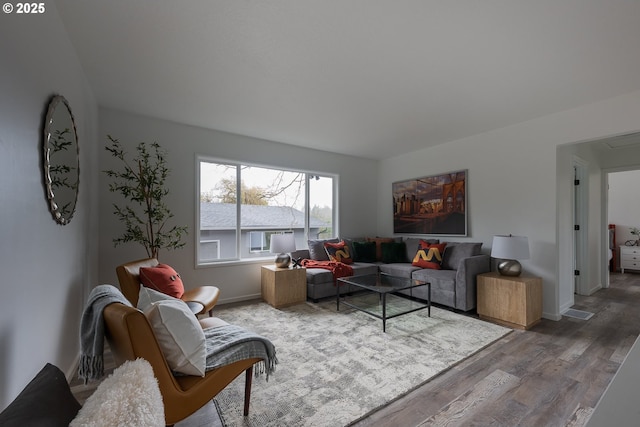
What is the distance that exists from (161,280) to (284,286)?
1.65 metres

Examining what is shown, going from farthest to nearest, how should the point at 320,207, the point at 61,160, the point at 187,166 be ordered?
the point at 320,207, the point at 187,166, the point at 61,160

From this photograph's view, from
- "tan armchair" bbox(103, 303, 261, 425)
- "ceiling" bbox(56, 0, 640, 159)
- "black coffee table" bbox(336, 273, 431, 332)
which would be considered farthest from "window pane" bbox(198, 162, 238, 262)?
"tan armchair" bbox(103, 303, 261, 425)

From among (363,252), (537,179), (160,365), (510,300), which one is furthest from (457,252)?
(160,365)

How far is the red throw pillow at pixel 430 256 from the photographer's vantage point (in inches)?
163

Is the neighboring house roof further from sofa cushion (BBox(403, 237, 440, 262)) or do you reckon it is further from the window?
sofa cushion (BBox(403, 237, 440, 262))

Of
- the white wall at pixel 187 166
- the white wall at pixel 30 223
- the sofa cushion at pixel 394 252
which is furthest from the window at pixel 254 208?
the white wall at pixel 30 223

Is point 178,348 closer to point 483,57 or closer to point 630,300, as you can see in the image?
point 483,57

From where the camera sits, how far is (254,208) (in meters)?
4.51

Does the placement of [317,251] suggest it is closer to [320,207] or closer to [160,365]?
[320,207]

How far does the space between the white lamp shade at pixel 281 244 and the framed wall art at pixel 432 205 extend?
2.35m

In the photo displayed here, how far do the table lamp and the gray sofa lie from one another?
0.39 m

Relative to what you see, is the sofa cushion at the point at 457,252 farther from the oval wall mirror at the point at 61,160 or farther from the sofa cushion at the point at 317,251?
the oval wall mirror at the point at 61,160

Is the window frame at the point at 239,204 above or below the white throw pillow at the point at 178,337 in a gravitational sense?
above

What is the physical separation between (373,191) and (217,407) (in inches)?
188
